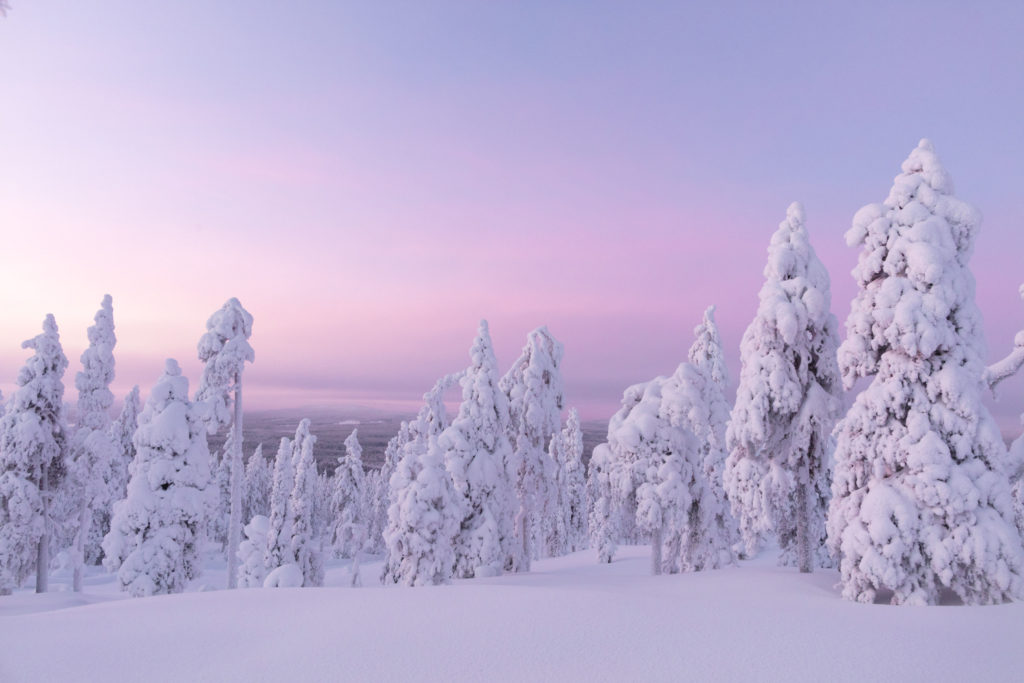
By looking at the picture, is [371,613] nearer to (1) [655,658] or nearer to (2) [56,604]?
(1) [655,658]

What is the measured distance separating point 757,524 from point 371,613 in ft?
44.0

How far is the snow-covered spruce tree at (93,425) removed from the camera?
106 ft

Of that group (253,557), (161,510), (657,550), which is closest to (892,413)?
(657,550)

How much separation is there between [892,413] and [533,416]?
65.2ft

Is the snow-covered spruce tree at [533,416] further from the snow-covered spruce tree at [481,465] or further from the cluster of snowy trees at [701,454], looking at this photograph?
the snow-covered spruce tree at [481,465]

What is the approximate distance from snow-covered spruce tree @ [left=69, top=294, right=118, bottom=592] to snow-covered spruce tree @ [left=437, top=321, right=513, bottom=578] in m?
19.6

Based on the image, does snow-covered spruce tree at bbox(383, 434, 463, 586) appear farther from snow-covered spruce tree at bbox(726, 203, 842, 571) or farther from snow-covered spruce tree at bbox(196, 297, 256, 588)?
snow-covered spruce tree at bbox(726, 203, 842, 571)

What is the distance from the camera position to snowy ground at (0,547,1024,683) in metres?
8.12

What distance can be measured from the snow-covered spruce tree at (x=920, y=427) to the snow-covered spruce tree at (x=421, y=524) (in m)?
15.3

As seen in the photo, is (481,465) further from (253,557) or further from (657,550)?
Result: (253,557)

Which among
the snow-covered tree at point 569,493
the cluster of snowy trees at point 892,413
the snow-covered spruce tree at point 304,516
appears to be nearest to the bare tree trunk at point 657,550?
the cluster of snowy trees at point 892,413

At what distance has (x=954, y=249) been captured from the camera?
1467cm

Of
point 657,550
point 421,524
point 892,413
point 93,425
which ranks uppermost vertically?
point 892,413

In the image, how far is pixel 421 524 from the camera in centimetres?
2494
